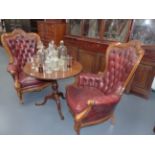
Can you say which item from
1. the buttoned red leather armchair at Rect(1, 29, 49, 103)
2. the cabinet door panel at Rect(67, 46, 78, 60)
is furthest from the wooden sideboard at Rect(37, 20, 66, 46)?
the buttoned red leather armchair at Rect(1, 29, 49, 103)

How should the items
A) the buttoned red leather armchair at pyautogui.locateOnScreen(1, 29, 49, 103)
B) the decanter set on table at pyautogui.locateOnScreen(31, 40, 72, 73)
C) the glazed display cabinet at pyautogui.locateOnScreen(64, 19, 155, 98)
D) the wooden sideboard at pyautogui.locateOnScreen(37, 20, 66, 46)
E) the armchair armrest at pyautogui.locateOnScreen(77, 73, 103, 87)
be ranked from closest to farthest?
the decanter set on table at pyautogui.locateOnScreen(31, 40, 72, 73), the armchair armrest at pyautogui.locateOnScreen(77, 73, 103, 87), the buttoned red leather armchair at pyautogui.locateOnScreen(1, 29, 49, 103), the glazed display cabinet at pyautogui.locateOnScreen(64, 19, 155, 98), the wooden sideboard at pyautogui.locateOnScreen(37, 20, 66, 46)

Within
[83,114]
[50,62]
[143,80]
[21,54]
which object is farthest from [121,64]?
[21,54]

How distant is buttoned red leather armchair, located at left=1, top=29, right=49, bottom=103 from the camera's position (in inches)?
92.0

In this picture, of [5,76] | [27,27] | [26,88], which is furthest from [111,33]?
[27,27]

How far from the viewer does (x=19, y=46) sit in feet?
8.32

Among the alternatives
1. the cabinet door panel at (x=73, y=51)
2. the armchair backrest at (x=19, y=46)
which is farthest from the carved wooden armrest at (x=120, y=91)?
the cabinet door panel at (x=73, y=51)

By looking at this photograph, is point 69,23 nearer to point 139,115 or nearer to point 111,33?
point 111,33

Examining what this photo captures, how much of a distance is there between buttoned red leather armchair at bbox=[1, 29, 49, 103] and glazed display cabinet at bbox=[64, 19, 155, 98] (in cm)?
103

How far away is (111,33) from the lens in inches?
111

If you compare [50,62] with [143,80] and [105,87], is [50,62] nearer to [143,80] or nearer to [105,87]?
[105,87]

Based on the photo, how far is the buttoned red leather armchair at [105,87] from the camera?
63.4 inches

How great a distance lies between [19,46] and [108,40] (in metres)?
1.63

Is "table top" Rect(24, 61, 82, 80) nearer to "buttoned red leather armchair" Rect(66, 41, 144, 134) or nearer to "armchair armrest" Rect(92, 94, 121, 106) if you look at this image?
"buttoned red leather armchair" Rect(66, 41, 144, 134)
